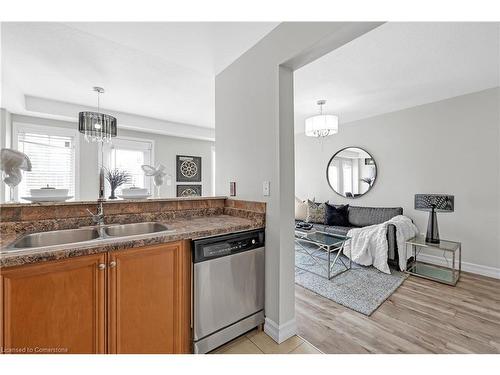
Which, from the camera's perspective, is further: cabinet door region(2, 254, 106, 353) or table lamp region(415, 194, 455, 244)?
table lamp region(415, 194, 455, 244)

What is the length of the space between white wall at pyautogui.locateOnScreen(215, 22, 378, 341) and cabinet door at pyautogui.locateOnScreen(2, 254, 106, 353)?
3.60 feet

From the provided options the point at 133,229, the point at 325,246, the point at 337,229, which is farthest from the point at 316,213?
the point at 133,229

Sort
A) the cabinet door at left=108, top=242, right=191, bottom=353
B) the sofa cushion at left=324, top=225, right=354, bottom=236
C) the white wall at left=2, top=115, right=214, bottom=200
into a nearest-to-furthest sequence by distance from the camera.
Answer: the cabinet door at left=108, top=242, right=191, bottom=353 → the sofa cushion at left=324, top=225, right=354, bottom=236 → the white wall at left=2, top=115, right=214, bottom=200

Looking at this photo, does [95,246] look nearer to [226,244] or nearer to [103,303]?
[103,303]

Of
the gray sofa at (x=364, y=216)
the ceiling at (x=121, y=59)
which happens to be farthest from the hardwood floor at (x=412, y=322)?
the ceiling at (x=121, y=59)

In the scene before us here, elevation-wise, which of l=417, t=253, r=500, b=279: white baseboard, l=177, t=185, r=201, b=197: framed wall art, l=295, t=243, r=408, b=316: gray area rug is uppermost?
l=177, t=185, r=201, b=197: framed wall art

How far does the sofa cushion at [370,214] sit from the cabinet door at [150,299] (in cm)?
326

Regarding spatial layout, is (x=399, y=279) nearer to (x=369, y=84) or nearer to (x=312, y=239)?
(x=312, y=239)

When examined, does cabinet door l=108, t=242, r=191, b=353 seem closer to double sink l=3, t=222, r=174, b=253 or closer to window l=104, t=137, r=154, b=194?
double sink l=3, t=222, r=174, b=253

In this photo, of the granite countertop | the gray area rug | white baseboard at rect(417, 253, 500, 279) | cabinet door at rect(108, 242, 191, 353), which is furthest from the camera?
white baseboard at rect(417, 253, 500, 279)

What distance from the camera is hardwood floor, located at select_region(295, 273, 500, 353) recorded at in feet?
5.24

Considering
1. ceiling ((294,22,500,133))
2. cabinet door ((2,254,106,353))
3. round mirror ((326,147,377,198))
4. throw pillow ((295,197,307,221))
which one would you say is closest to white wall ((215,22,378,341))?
ceiling ((294,22,500,133))
